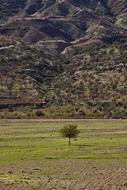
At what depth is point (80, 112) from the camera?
490ft

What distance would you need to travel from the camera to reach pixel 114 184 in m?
35.9

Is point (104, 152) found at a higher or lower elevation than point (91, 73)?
lower

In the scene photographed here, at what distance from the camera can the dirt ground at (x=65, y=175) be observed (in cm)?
3494

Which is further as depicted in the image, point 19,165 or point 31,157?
point 31,157

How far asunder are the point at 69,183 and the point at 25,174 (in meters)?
5.66

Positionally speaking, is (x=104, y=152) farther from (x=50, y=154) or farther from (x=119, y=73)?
(x=119, y=73)

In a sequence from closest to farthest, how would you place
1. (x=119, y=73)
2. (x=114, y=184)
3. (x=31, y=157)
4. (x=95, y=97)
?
(x=114, y=184), (x=31, y=157), (x=95, y=97), (x=119, y=73)

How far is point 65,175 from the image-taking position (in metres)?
40.5

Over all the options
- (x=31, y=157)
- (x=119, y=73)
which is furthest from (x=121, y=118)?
(x=31, y=157)

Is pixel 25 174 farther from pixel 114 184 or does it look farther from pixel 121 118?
pixel 121 118

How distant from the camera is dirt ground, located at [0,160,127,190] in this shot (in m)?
34.9

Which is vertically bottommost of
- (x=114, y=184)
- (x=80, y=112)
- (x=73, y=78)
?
(x=114, y=184)

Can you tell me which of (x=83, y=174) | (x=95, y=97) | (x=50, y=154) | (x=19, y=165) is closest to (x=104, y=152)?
(x=50, y=154)

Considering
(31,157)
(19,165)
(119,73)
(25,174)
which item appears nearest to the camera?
(25,174)
